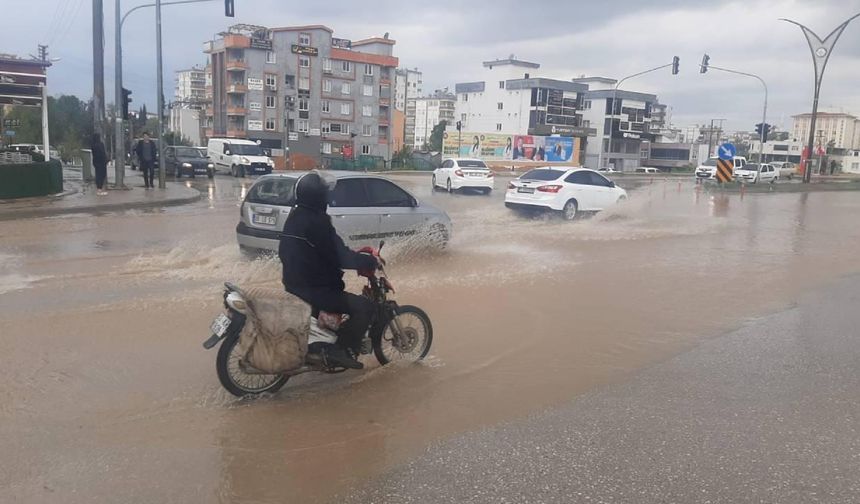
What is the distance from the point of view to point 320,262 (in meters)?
4.98

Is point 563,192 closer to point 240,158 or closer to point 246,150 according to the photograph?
point 240,158

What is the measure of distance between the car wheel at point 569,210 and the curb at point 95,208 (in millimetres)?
10927

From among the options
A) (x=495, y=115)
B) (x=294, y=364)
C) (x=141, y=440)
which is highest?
(x=495, y=115)

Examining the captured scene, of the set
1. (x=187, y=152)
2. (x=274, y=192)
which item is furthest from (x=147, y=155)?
(x=274, y=192)

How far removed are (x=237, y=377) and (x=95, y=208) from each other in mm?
14637

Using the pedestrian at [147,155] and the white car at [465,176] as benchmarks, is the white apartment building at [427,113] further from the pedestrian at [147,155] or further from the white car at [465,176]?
the pedestrian at [147,155]

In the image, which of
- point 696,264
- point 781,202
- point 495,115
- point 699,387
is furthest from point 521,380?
point 495,115

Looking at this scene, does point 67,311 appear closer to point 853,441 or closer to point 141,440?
point 141,440

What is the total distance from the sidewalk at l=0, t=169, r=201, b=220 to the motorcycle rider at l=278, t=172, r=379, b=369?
1303 centimetres

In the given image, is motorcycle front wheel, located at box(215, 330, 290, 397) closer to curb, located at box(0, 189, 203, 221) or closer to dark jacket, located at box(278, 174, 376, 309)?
dark jacket, located at box(278, 174, 376, 309)

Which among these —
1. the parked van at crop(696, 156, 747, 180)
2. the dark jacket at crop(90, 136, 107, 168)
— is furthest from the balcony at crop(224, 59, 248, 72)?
the dark jacket at crop(90, 136, 107, 168)

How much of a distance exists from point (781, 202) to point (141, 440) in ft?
93.6

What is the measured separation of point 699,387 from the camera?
564cm

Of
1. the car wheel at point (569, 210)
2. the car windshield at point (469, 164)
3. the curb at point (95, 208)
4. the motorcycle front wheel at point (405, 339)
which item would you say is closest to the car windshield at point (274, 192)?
the motorcycle front wheel at point (405, 339)
